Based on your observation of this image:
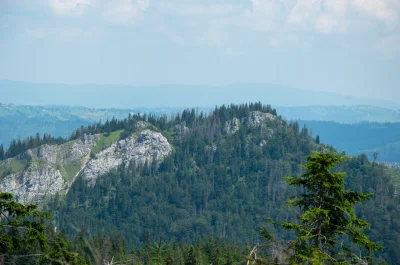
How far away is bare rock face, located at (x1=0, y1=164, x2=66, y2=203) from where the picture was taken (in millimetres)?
187750

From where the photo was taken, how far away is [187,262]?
72.1 metres

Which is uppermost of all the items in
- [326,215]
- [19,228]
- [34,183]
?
[326,215]

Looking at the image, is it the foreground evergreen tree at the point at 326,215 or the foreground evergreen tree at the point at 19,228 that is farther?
the foreground evergreen tree at the point at 19,228

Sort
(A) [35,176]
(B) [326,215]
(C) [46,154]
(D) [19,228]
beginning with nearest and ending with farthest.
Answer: (B) [326,215], (D) [19,228], (A) [35,176], (C) [46,154]

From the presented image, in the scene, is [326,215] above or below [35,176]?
above

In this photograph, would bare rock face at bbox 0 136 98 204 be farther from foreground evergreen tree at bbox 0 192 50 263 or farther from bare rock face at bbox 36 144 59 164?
foreground evergreen tree at bbox 0 192 50 263

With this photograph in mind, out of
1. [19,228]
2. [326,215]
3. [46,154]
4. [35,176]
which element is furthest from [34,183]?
[326,215]

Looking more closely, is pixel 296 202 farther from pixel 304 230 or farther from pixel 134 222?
pixel 134 222

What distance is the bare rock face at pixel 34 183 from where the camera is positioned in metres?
188

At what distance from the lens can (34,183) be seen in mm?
190125

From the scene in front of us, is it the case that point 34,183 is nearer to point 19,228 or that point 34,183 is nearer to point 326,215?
point 19,228

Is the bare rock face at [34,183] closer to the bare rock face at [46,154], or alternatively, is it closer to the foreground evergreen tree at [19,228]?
the bare rock face at [46,154]

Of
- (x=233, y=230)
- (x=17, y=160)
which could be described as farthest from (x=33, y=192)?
(x=233, y=230)

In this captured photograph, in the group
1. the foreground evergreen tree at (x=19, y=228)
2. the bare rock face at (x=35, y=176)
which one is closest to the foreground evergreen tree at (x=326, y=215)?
the foreground evergreen tree at (x=19, y=228)
